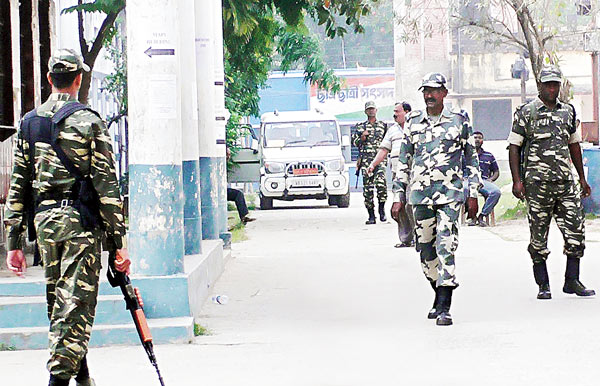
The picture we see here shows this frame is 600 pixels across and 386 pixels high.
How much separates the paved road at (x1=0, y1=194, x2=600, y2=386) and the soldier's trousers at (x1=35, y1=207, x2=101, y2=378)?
3.83 ft

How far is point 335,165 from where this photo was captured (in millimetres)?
27781

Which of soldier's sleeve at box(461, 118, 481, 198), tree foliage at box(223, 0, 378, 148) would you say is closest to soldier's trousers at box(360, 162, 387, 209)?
tree foliage at box(223, 0, 378, 148)

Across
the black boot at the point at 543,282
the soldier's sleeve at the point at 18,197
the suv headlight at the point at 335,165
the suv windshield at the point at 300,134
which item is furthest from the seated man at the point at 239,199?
the soldier's sleeve at the point at 18,197

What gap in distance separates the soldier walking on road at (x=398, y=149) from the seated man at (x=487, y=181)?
3.27 m

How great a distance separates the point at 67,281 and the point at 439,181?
3.77 metres

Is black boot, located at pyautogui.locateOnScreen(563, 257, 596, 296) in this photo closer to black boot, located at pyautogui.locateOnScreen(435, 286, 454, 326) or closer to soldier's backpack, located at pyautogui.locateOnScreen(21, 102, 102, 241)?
black boot, located at pyautogui.locateOnScreen(435, 286, 454, 326)

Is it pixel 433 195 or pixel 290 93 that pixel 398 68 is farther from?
pixel 433 195

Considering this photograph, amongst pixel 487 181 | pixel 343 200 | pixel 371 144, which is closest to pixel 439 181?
pixel 371 144

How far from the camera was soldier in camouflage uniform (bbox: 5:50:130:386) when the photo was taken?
6.34 m

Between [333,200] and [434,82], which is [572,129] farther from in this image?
[333,200]

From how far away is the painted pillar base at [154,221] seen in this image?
919 cm

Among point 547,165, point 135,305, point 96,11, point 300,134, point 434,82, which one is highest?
point 96,11

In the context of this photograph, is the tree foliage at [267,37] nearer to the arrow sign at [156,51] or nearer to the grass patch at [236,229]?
the grass patch at [236,229]

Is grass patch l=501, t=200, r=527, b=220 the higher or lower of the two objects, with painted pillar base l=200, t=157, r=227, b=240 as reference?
lower
